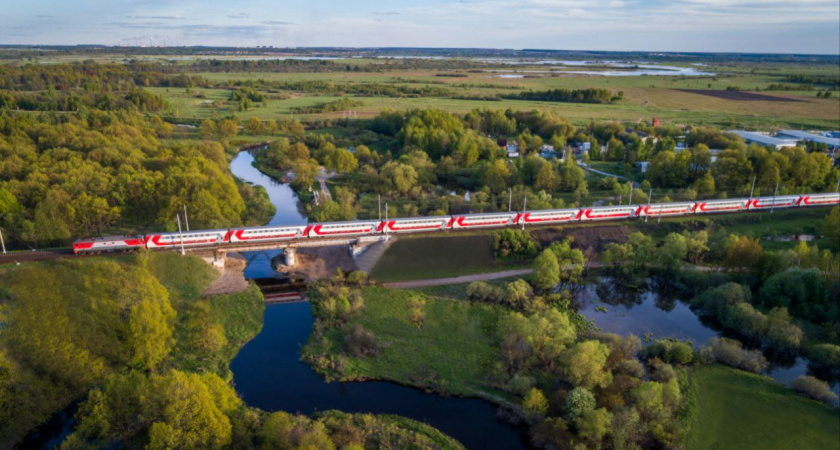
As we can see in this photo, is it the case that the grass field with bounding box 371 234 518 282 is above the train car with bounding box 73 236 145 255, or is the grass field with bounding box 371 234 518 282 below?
below

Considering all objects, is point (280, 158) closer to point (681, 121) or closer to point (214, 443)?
point (214, 443)

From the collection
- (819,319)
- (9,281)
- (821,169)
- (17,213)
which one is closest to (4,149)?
(17,213)

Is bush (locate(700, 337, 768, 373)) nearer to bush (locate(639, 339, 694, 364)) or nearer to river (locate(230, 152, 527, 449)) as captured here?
bush (locate(639, 339, 694, 364))

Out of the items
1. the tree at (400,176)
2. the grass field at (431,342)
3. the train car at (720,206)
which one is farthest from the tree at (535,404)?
the tree at (400,176)

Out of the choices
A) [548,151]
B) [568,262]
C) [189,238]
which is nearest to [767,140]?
[548,151]

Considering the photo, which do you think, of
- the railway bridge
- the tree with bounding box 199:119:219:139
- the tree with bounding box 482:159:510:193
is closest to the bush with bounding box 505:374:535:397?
the railway bridge

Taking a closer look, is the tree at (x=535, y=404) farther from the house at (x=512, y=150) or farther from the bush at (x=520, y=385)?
the house at (x=512, y=150)
